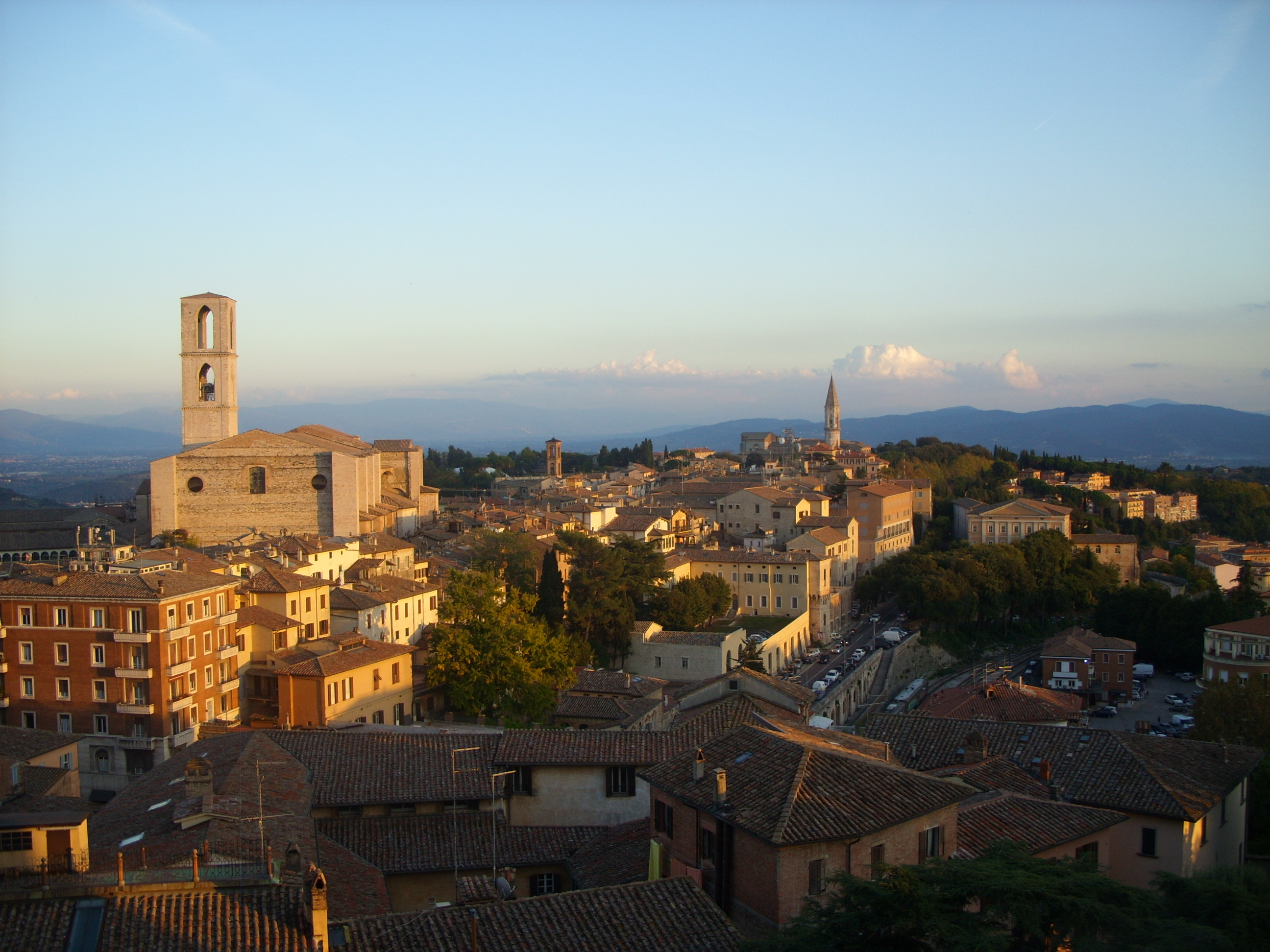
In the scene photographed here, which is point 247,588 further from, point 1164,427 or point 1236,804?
point 1164,427

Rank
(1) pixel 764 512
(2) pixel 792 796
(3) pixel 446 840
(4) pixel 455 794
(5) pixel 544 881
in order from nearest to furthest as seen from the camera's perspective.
→ (2) pixel 792 796 → (5) pixel 544 881 → (3) pixel 446 840 → (4) pixel 455 794 → (1) pixel 764 512

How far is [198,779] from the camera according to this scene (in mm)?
10938

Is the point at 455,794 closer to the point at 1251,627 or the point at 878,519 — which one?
the point at 1251,627

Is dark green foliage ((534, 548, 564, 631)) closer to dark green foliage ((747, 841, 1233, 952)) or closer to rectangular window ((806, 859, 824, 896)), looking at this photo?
rectangular window ((806, 859, 824, 896))

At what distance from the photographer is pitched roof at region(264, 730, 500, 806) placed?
12.7m

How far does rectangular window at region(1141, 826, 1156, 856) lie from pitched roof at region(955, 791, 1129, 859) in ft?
2.25

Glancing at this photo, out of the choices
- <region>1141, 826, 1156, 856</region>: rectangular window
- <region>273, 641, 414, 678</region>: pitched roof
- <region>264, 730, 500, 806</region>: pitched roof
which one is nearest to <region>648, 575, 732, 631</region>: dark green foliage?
<region>273, 641, 414, 678</region>: pitched roof

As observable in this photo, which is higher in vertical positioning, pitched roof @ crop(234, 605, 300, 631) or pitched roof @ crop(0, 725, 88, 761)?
pitched roof @ crop(234, 605, 300, 631)

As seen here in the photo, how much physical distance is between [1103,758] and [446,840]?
8.06m

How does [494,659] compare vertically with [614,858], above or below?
below

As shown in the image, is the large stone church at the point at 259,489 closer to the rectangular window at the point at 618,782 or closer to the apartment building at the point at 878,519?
the apartment building at the point at 878,519

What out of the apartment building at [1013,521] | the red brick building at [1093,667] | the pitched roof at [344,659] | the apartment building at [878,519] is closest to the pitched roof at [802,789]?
the pitched roof at [344,659]

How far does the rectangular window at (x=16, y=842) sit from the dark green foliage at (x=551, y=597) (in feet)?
68.8

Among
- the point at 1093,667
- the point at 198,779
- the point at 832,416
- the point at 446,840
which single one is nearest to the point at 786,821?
the point at 446,840
